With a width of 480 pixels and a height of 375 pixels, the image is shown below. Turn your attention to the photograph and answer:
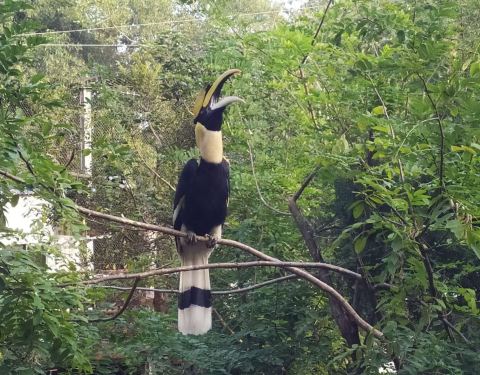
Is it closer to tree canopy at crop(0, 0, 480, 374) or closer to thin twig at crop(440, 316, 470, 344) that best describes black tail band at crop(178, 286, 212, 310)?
tree canopy at crop(0, 0, 480, 374)

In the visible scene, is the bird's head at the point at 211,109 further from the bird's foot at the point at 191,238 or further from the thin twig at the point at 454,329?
the thin twig at the point at 454,329

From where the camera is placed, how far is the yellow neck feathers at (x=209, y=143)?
301 cm

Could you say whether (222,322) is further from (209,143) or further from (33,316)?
(33,316)

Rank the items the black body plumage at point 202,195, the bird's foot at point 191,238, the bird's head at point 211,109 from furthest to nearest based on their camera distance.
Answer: the black body plumage at point 202,195
the bird's foot at point 191,238
the bird's head at point 211,109

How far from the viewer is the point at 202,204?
3.16 metres

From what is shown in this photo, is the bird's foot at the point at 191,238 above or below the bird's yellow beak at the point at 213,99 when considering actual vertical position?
below

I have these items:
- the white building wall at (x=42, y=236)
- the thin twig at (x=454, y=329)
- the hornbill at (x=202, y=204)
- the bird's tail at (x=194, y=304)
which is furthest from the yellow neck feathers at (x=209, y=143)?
the thin twig at (x=454, y=329)

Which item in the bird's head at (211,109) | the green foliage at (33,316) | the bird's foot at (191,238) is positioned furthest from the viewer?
the bird's foot at (191,238)

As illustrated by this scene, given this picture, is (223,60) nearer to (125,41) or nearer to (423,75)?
(423,75)

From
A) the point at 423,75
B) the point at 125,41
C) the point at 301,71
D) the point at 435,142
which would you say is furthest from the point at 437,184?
the point at 125,41

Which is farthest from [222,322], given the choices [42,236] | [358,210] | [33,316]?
[33,316]

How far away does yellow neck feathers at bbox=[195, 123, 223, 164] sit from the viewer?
3.01m

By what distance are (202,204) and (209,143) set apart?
26 cm

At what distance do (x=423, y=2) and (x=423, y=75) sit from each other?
30.3 inches
